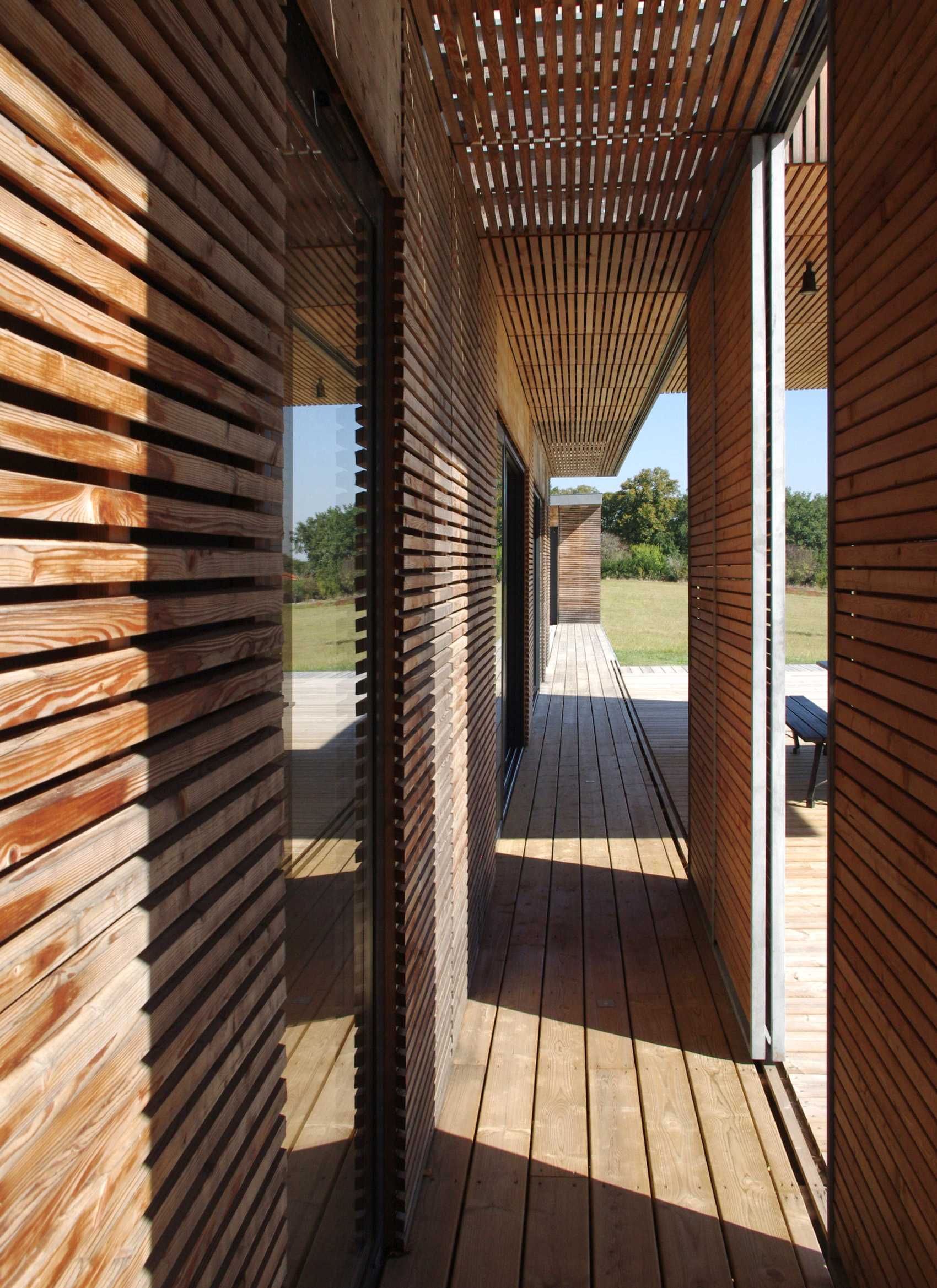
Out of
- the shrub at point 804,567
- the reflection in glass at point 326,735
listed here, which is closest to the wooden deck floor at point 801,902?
the reflection in glass at point 326,735

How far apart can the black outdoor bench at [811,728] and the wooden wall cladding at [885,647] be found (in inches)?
171

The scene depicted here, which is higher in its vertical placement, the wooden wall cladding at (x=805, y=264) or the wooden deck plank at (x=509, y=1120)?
the wooden wall cladding at (x=805, y=264)


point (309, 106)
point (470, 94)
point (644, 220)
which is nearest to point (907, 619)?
point (309, 106)

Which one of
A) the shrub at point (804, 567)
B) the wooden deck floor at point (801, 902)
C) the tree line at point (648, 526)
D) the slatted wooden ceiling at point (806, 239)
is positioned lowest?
the wooden deck floor at point (801, 902)

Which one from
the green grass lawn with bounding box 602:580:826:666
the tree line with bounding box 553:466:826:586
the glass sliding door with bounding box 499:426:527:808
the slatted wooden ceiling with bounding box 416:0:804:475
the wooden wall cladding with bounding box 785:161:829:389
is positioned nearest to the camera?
the slatted wooden ceiling with bounding box 416:0:804:475

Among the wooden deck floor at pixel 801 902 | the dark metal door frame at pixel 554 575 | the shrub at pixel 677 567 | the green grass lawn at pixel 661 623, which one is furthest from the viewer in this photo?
the shrub at pixel 677 567

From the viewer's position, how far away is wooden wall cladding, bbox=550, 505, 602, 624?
2405 centimetres

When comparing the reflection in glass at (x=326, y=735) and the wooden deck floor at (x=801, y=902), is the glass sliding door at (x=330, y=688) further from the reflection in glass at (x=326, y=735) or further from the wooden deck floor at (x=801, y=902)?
the wooden deck floor at (x=801, y=902)

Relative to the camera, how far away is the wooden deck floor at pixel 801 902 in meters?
3.28

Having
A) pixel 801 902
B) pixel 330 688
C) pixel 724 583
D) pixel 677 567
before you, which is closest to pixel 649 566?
pixel 677 567

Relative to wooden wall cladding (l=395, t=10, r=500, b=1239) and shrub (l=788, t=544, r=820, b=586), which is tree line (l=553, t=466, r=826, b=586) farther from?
wooden wall cladding (l=395, t=10, r=500, b=1239)

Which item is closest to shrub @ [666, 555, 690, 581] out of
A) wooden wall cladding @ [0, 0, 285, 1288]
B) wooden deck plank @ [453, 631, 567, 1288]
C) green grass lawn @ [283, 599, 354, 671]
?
wooden deck plank @ [453, 631, 567, 1288]

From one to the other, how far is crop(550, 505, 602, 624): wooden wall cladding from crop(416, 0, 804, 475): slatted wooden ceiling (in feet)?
61.5

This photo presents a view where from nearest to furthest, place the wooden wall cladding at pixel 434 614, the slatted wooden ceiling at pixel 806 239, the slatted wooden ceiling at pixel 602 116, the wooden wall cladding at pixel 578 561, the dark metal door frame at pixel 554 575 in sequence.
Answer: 1. the wooden wall cladding at pixel 434 614
2. the slatted wooden ceiling at pixel 602 116
3. the slatted wooden ceiling at pixel 806 239
4. the wooden wall cladding at pixel 578 561
5. the dark metal door frame at pixel 554 575
